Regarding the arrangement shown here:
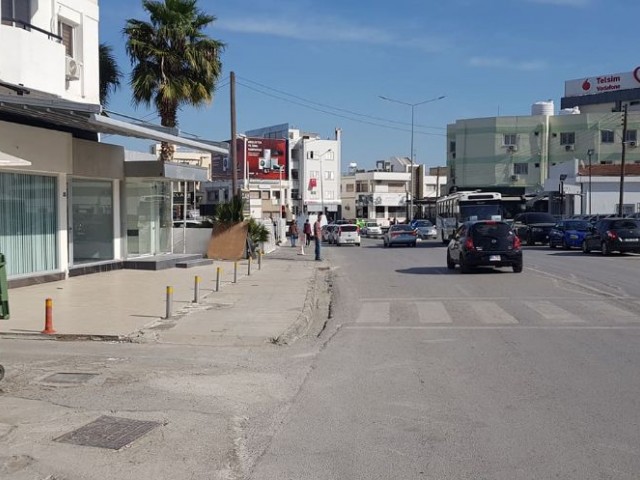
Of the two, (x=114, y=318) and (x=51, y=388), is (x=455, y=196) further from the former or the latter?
(x=51, y=388)

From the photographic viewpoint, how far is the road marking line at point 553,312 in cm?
1307

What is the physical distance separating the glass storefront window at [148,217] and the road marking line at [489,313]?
13.2 m

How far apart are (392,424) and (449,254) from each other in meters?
18.5

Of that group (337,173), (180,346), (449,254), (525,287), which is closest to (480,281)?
(525,287)

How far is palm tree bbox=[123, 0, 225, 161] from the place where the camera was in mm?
28250

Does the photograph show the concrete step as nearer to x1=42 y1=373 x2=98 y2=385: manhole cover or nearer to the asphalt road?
the asphalt road

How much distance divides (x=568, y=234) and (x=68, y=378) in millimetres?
31297

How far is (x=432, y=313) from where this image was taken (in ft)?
46.9

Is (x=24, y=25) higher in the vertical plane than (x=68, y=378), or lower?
higher

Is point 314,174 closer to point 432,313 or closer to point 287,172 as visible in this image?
point 287,172

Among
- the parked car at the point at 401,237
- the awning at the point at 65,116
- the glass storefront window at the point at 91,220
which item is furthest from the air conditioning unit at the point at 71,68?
the parked car at the point at 401,237

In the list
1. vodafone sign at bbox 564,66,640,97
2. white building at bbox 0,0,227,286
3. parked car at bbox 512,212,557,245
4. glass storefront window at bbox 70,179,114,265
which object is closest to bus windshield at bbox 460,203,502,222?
parked car at bbox 512,212,557,245

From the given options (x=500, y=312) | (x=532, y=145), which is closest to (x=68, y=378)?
(x=500, y=312)

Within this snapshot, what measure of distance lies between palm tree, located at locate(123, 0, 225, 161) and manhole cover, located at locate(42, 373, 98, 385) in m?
20.3
